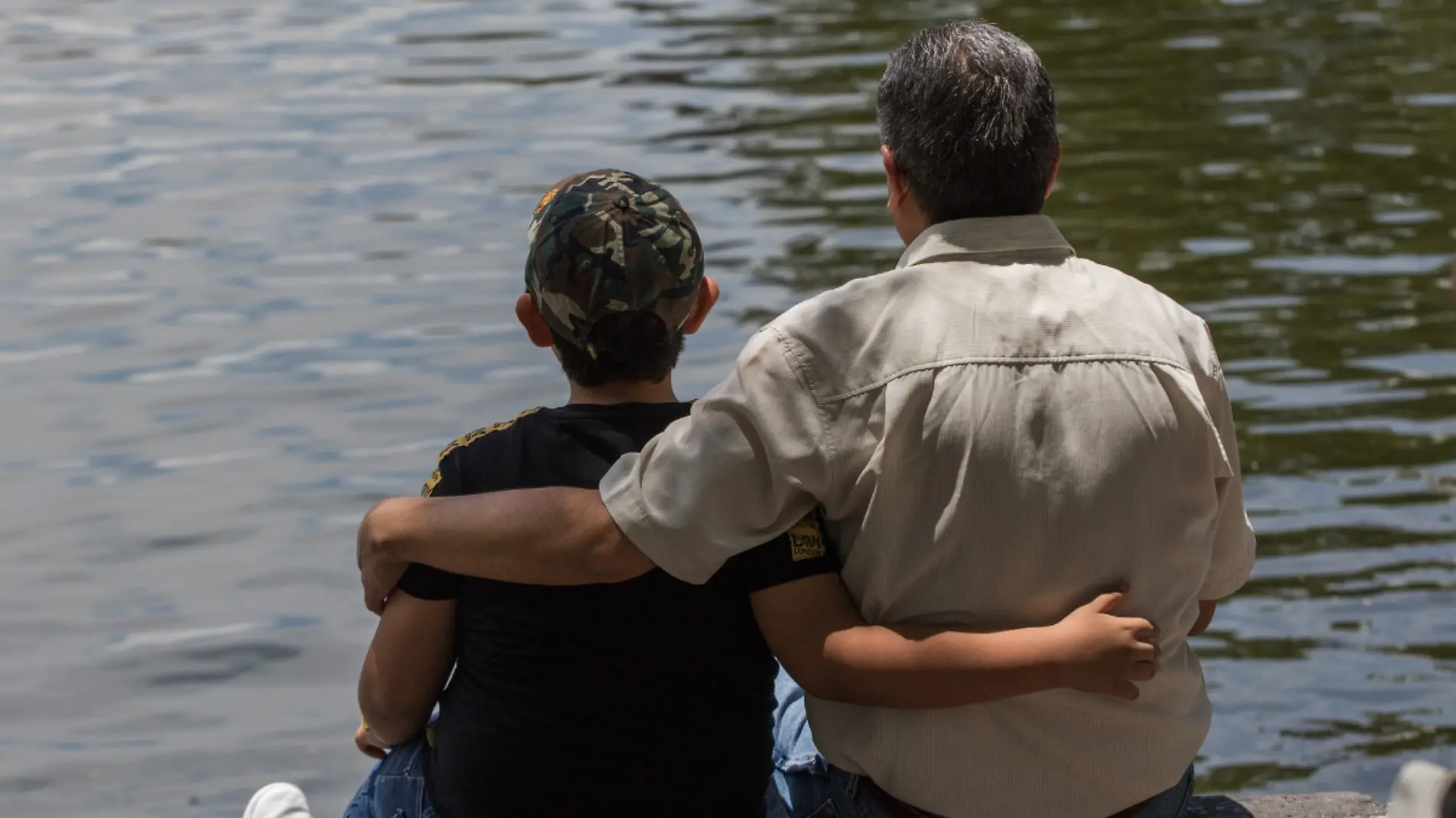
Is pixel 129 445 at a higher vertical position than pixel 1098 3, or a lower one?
higher

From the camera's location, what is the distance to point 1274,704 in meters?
4.71

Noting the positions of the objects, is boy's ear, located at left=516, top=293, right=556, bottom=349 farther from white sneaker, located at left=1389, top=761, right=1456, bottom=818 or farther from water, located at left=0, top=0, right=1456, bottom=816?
water, located at left=0, top=0, right=1456, bottom=816

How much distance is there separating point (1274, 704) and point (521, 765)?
8.84 ft

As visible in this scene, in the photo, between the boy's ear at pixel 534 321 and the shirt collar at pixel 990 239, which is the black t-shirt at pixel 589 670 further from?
the shirt collar at pixel 990 239

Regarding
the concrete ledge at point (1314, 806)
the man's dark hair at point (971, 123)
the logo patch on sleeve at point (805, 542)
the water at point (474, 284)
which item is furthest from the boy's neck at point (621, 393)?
the water at point (474, 284)

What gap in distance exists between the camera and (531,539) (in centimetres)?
237

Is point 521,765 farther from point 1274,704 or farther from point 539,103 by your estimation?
point 539,103

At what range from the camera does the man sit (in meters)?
2.27

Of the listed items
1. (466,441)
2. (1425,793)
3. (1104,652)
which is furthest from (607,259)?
(1425,793)

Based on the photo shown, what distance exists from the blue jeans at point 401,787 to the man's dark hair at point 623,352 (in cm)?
56

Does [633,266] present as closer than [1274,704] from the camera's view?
Yes

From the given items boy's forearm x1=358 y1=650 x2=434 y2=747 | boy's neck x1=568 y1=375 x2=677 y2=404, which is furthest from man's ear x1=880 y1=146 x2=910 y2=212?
boy's forearm x1=358 y1=650 x2=434 y2=747

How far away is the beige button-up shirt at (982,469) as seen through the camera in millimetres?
2268

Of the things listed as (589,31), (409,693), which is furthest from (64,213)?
(409,693)
